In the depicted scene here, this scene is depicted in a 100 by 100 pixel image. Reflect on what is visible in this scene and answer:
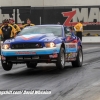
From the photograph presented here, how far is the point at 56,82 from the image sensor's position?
1097cm

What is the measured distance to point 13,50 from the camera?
492 inches

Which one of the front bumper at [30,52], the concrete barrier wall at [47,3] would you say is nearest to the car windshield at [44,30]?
the front bumper at [30,52]

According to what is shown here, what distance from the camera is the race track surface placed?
8.85 meters

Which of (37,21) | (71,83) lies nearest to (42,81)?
(71,83)

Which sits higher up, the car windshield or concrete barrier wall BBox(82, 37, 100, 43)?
the car windshield

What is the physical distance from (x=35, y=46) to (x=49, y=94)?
348 centimetres

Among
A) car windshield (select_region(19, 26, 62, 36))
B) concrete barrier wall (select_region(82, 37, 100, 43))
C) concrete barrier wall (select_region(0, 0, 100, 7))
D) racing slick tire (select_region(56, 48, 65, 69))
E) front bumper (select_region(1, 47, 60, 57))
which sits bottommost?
concrete barrier wall (select_region(82, 37, 100, 43))

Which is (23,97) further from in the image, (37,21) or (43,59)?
(37,21)

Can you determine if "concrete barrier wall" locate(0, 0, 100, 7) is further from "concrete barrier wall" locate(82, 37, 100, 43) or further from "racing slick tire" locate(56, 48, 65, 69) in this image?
"racing slick tire" locate(56, 48, 65, 69)

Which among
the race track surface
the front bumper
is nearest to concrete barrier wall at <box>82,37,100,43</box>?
the race track surface

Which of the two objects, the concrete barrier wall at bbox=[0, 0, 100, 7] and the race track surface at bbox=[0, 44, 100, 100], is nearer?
the race track surface at bbox=[0, 44, 100, 100]

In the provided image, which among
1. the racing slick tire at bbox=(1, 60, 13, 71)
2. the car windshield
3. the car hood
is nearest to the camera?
the car hood

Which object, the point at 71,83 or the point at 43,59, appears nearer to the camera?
the point at 71,83

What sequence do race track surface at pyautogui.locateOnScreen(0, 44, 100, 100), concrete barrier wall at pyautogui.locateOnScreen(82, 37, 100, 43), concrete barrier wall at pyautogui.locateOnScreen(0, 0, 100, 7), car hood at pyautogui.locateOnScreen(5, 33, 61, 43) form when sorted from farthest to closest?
concrete barrier wall at pyautogui.locateOnScreen(0, 0, 100, 7)
concrete barrier wall at pyautogui.locateOnScreen(82, 37, 100, 43)
car hood at pyautogui.locateOnScreen(5, 33, 61, 43)
race track surface at pyautogui.locateOnScreen(0, 44, 100, 100)
